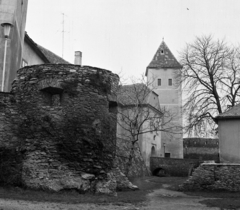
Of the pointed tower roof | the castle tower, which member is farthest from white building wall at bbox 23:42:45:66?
the pointed tower roof

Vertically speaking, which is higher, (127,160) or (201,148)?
(201,148)

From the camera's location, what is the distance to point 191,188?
53.1 ft

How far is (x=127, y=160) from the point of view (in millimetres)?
25641

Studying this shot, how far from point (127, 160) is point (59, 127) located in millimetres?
15540

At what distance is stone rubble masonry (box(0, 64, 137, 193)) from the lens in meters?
10.4

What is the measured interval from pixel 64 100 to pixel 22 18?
11.6m

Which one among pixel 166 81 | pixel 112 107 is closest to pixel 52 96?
pixel 112 107

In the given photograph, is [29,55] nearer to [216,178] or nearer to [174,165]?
[216,178]

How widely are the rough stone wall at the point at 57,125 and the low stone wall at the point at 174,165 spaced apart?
21766mm

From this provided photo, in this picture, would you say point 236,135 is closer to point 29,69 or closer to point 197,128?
point 197,128

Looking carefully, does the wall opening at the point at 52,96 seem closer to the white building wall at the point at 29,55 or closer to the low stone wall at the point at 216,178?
the low stone wall at the point at 216,178

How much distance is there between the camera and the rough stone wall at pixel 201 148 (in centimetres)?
4636

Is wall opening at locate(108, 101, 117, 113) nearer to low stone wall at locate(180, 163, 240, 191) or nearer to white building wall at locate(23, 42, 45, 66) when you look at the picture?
low stone wall at locate(180, 163, 240, 191)

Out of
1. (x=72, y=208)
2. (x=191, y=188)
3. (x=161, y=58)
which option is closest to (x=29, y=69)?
(x=72, y=208)
